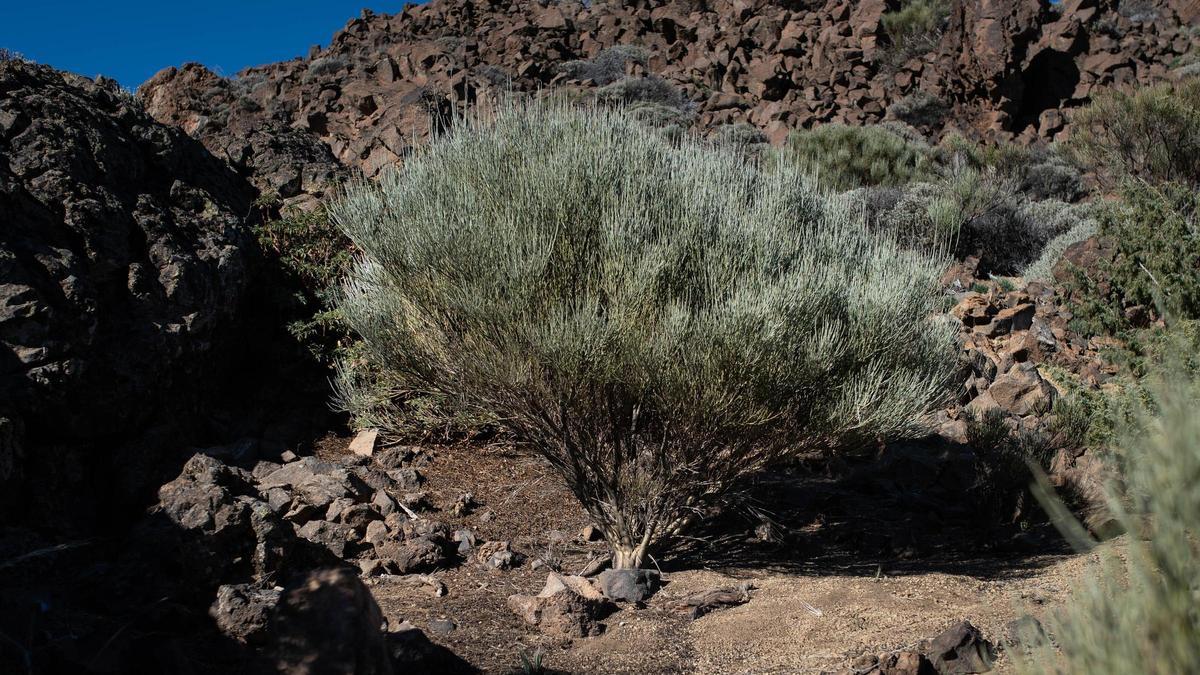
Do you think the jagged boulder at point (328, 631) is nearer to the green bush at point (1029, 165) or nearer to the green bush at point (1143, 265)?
the green bush at point (1143, 265)

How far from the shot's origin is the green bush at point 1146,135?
17141mm

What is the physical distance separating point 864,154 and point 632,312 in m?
14.9

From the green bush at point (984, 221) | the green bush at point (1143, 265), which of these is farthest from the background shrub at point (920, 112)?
the green bush at point (1143, 265)

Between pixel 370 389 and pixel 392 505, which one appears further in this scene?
pixel 370 389

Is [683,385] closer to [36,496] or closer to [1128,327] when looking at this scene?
[36,496]

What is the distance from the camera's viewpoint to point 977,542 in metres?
6.93

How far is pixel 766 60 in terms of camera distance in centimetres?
2414

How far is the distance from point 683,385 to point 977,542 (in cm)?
329

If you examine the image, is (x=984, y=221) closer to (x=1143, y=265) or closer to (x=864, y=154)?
(x=864, y=154)

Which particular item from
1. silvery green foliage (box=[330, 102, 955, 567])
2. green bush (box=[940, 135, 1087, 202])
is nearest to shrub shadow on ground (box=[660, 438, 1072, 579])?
silvery green foliage (box=[330, 102, 955, 567])

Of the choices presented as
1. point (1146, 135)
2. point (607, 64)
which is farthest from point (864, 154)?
point (607, 64)

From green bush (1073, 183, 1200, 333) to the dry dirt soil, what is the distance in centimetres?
293

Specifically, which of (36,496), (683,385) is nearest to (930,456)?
(683,385)

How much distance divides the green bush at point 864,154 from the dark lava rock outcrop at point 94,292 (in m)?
12.6
